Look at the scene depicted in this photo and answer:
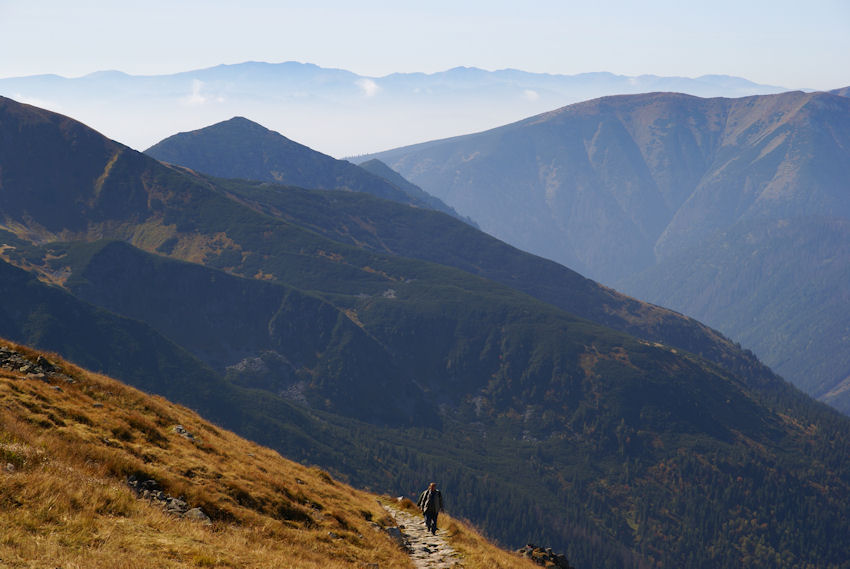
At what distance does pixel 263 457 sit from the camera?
50.6 metres

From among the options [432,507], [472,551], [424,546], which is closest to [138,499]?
[424,546]

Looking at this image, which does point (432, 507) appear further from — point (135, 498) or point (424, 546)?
point (135, 498)

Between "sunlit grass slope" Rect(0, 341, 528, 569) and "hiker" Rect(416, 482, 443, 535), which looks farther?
"hiker" Rect(416, 482, 443, 535)

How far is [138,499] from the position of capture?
1153 inches

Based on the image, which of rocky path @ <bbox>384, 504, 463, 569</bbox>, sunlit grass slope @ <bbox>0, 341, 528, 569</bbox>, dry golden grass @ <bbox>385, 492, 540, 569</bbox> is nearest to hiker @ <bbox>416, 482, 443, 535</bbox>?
rocky path @ <bbox>384, 504, 463, 569</bbox>

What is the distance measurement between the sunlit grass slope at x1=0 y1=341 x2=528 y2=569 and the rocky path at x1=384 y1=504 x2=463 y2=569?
1131 millimetres

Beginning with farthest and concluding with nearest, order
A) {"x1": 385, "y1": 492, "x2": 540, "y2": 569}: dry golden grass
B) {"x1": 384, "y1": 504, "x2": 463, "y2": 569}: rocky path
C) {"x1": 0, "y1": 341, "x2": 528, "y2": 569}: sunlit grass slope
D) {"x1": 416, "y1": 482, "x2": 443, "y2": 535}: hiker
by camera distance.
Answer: {"x1": 416, "y1": 482, "x2": 443, "y2": 535}: hiker < {"x1": 385, "y1": 492, "x2": 540, "y2": 569}: dry golden grass < {"x1": 384, "y1": 504, "x2": 463, "y2": 569}: rocky path < {"x1": 0, "y1": 341, "x2": 528, "y2": 569}: sunlit grass slope

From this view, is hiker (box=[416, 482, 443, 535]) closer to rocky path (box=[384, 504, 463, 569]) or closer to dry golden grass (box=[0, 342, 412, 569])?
rocky path (box=[384, 504, 463, 569])

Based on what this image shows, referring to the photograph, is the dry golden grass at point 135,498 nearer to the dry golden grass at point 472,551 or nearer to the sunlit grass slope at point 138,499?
the sunlit grass slope at point 138,499

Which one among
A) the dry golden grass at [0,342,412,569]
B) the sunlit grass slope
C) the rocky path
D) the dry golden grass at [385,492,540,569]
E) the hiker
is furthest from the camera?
the hiker

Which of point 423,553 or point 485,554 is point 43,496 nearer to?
point 423,553

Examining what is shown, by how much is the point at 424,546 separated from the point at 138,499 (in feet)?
61.8

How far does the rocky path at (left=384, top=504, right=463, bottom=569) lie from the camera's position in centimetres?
3813

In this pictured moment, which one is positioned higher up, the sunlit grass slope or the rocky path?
the sunlit grass slope
